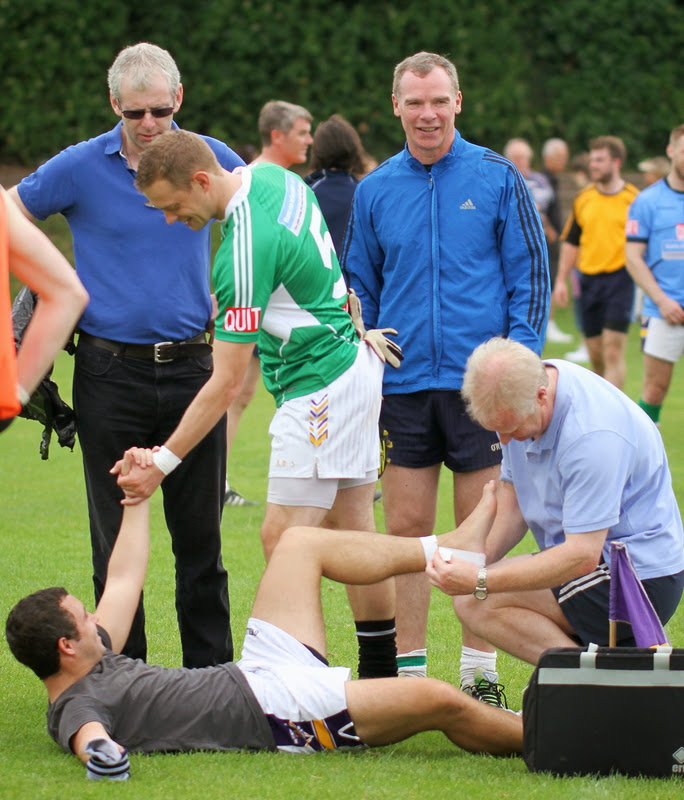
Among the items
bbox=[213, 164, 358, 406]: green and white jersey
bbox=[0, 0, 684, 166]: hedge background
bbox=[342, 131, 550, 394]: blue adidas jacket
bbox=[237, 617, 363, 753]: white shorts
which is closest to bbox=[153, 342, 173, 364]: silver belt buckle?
bbox=[213, 164, 358, 406]: green and white jersey

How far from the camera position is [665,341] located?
9281mm

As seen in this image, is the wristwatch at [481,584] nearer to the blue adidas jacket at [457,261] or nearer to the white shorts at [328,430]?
the white shorts at [328,430]

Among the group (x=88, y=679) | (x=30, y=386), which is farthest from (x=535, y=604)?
(x=30, y=386)

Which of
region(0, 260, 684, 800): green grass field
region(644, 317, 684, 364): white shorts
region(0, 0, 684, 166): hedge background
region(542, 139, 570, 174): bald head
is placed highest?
region(0, 0, 684, 166): hedge background

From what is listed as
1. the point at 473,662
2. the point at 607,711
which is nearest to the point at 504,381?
the point at 607,711

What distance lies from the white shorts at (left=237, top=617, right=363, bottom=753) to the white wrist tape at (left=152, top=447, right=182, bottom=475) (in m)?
0.63

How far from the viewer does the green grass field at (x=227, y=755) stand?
375cm

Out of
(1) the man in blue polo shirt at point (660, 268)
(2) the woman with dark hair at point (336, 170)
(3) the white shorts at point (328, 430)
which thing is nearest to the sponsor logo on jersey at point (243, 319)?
(3) the white shorts at point (328, 430)

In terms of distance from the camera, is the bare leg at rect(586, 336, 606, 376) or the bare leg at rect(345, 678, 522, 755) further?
the bare leg at rect(586, 336, 606, 376)

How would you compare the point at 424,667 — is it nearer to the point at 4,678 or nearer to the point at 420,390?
the point at 420,390

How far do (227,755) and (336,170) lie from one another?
525 centimetres

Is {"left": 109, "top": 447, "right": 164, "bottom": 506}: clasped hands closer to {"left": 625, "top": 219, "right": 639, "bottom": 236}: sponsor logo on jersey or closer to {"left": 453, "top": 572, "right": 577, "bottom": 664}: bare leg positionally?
{"left": 453, "top": 572, "right": 577, "bottom": 664}: bare leg

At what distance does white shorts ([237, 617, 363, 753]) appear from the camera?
13.1 ft

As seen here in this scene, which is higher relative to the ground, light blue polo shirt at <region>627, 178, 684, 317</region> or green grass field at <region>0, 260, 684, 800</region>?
light blue polo shirt at <region>627, 178, 684, 317</region>
